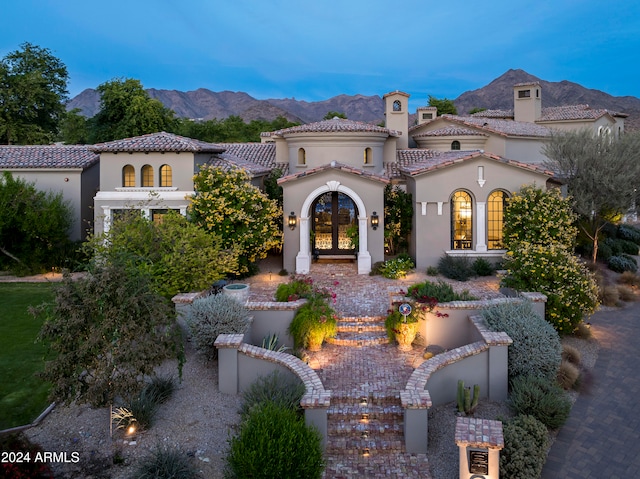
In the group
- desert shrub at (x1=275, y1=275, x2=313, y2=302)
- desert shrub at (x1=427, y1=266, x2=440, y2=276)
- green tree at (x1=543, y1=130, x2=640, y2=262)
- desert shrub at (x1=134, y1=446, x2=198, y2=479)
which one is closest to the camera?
desert shrub at (x1=134, y1=446, x2=198, y2=479)

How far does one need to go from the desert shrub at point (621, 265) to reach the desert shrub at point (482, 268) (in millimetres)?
7688

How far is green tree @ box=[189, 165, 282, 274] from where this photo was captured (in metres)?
20.7

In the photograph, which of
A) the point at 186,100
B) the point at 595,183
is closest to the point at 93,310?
the point at 595,183

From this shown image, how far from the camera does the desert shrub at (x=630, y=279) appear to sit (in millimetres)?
22734

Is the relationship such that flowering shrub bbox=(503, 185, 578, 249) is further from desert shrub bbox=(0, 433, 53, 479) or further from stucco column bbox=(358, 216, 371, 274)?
desert shrub bbox=(0, 433, 53, 479)

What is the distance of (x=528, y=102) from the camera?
145 feet

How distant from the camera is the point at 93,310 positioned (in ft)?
31.2

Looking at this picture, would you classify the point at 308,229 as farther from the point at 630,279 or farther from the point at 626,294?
the point at 630,279

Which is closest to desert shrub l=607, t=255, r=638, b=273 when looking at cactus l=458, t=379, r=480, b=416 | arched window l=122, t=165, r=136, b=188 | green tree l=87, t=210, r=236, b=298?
cactus l=458, t=379, r=480, b=416

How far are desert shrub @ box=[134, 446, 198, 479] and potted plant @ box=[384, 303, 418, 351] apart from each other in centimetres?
706

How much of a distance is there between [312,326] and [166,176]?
14015 millimetres

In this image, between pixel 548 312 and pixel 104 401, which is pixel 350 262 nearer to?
pixel 548 312

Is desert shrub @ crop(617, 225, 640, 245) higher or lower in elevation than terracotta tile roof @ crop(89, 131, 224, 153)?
lower

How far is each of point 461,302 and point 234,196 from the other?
10.9 meters
